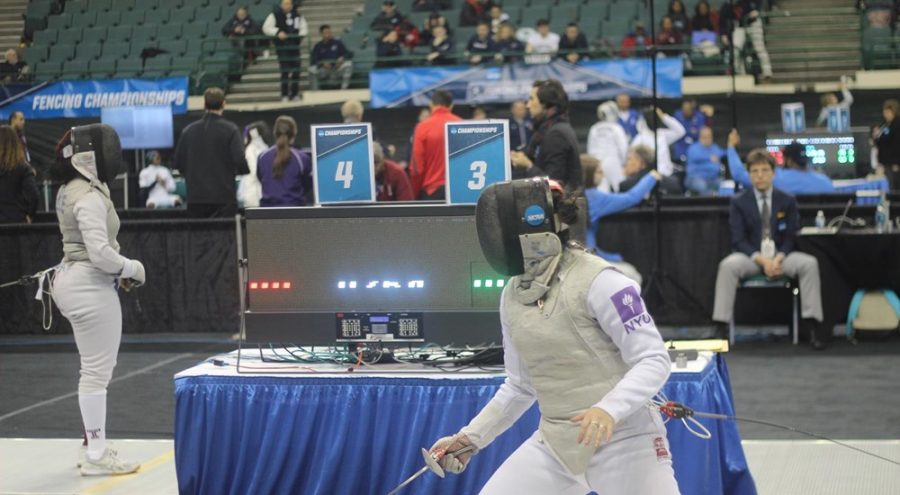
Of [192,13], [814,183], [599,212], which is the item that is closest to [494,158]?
[599,212]

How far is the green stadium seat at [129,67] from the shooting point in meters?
18.2

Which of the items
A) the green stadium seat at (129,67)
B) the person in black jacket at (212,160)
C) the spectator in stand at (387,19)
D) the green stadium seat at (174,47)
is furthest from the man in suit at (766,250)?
the green stadium seat at (174,47)

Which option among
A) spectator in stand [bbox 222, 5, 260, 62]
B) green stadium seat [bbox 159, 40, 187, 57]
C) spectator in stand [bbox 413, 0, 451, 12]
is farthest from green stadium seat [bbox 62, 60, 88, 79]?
spectator in stand [bbox 413, 0, 451, 12]

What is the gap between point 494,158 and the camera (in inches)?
203

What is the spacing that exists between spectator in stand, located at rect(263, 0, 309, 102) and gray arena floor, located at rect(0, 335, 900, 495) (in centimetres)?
831

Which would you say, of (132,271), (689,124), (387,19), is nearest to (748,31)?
(689,124)

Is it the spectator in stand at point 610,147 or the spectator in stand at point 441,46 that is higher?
the spectator in stand at point 441,46

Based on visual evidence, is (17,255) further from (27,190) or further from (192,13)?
(192,13)

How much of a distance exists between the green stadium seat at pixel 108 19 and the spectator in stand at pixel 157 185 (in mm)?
4652

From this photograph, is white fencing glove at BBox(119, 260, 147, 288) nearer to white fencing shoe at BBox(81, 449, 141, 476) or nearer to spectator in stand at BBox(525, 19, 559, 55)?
white fencing shoe at BBox(81, 449, 141, 476)

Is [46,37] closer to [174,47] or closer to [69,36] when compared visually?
[69,36]

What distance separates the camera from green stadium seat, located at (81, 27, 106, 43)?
1902cm

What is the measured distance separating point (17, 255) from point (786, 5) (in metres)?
12.7

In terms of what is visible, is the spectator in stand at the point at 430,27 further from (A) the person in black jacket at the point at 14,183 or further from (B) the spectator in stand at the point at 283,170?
(B) the spectator in stand at the point at 283,170
